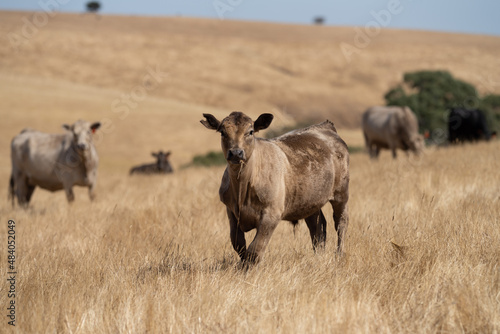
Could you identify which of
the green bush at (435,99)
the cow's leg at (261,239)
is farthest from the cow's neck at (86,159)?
the green bush at (435,99)

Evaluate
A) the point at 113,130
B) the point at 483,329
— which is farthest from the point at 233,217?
the point at 113,130

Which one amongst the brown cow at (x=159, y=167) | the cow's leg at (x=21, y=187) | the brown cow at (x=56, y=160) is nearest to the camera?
the brown cow at (x=56, y=160)

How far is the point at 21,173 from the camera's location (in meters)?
12.5

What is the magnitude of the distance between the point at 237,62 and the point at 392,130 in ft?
185

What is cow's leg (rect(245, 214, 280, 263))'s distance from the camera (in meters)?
4.77

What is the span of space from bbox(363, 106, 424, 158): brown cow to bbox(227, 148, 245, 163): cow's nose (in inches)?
492

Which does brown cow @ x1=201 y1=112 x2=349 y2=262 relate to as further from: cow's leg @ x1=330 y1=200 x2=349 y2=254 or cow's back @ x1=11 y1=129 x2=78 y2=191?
cow's back @ x1=11 y1=129 x2=78 y2=191

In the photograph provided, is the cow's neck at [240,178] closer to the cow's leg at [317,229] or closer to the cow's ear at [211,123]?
the cow's ear at [211,123]

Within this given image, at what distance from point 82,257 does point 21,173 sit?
8.02 meters

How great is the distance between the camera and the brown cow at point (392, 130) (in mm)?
16312

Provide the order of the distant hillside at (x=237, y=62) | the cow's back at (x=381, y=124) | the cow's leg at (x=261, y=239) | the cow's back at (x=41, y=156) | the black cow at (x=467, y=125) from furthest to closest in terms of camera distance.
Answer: the distant hillside at (x=237, y=62), the black cow at (x=467, y=125), the cow's back at (x=381, y=124), the cow's back at (x=41, y=156), the cow's leg at (x=261, y=239)

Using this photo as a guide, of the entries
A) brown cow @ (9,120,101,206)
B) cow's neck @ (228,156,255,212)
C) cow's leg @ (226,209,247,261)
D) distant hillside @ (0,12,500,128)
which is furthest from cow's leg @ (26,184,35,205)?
distant hillside @ (0,12,500,128)

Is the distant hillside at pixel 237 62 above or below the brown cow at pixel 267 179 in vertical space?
above

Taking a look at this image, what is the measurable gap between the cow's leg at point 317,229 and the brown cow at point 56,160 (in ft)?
20.0
